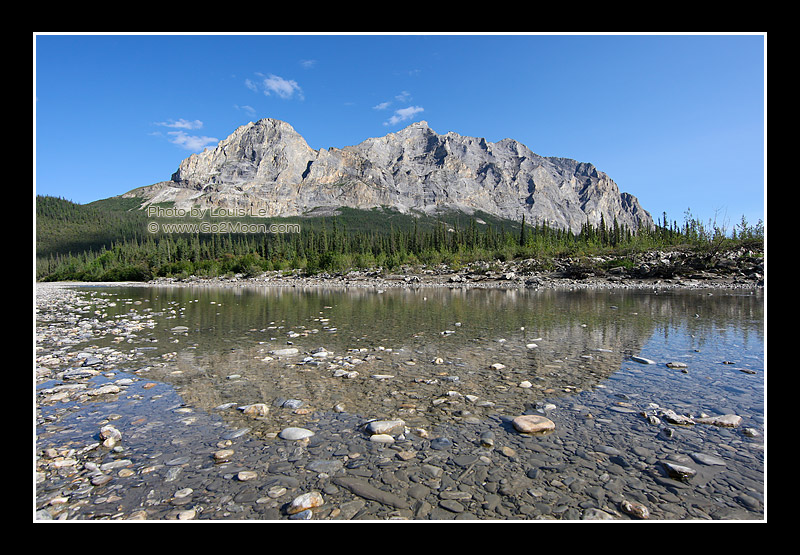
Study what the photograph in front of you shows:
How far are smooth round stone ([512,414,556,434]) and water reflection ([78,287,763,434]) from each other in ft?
1.43

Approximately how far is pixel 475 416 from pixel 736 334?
35.0ft

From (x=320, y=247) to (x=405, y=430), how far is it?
114m

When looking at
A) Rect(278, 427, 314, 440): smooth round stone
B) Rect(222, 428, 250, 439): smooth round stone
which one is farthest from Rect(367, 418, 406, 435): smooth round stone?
Rect(222, 428, 250, 439): smooth round stone

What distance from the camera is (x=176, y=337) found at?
36.2ft

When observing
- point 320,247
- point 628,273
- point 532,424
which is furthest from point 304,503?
point 320,247

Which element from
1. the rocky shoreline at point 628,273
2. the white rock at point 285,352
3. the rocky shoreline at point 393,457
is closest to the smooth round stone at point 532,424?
the rocky shoreline at point 393,457

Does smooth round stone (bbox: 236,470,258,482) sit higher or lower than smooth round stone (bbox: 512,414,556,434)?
lower

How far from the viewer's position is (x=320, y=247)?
11500 cm

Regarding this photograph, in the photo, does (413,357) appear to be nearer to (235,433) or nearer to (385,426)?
(385,426)

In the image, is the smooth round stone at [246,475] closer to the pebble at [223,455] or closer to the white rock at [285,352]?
the pebble at [223,455]

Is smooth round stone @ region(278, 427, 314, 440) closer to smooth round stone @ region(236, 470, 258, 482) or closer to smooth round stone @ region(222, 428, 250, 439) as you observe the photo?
smooth round stone @ region(222, 428, 250, 439)

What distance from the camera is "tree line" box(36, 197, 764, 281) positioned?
63.7 metres
